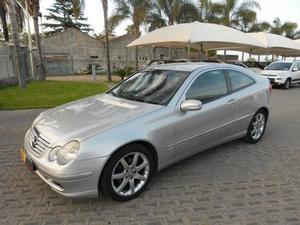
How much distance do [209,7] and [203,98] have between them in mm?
27349

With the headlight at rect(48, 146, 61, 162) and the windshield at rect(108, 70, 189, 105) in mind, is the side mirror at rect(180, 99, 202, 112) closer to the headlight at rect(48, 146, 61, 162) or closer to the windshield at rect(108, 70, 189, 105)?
the windshield at rect(108, 70, 189, 105)

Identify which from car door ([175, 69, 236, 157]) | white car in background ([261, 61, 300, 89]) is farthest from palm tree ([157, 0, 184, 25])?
car door ([175, 69, 236, 157])

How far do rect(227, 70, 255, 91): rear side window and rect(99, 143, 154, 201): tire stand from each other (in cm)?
210

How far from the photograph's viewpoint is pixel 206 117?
3785 millimetres

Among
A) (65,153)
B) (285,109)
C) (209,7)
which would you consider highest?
(209,7)

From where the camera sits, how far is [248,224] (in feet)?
8.86

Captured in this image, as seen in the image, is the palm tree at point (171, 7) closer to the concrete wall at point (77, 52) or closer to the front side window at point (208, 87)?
the concrete wall at point (77, 52)

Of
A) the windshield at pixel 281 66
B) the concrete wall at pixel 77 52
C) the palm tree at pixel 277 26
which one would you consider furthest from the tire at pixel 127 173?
the palm tree at pixel 277 26

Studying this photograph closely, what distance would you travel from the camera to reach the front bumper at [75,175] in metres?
2.64

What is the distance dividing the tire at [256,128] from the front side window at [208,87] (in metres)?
1.11

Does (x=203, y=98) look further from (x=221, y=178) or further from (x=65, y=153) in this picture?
(x=65, y=153)

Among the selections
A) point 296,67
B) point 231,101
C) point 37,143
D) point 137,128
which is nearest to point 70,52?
point 296,67

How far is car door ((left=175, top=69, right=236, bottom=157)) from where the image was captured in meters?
3.53

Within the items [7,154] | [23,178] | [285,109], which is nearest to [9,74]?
[7,154]
